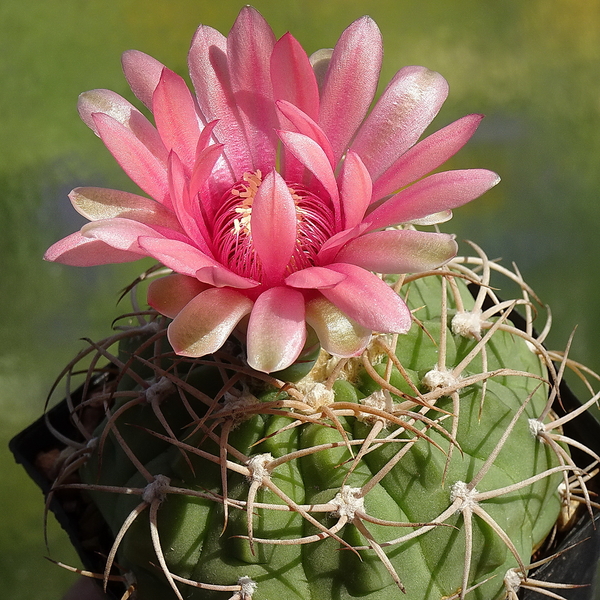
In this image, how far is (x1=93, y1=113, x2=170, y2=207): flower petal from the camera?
366mm

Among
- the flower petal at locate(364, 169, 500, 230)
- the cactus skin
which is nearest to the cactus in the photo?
the cactus skin

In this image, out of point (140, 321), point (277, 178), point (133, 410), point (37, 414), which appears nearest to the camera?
point (277, 178)

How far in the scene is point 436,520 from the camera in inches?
16.7

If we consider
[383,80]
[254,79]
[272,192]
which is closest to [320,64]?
[254,79]

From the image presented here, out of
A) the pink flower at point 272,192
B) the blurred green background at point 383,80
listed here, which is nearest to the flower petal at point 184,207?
the pink flower at point 272,192

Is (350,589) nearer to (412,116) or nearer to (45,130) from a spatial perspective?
(412,116)

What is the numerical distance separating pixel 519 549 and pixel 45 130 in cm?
90

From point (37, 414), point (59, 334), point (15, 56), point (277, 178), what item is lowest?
point (37, 414)

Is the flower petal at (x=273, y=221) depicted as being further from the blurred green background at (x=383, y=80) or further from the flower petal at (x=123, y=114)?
the blurred green background at (x=383, y=80)

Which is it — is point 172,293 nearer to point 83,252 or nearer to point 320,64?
point 83,252

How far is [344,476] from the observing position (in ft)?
1.42

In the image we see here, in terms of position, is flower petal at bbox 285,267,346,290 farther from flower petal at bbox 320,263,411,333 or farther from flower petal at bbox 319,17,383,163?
flower petal at bbox 319,17,383,163

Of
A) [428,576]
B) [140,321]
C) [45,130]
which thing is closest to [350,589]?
[428,576]

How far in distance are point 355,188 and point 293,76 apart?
84 millimetres
